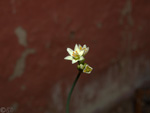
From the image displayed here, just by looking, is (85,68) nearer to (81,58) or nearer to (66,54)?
(81,58)

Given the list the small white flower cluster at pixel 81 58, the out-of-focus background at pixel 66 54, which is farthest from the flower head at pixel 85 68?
the out-of-focus background at pixel 66 54

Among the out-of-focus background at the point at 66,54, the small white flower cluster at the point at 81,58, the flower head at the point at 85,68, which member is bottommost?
the flower head at the point at 85,68

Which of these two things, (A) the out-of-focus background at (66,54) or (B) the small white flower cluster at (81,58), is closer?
(B) the small white flower cluster at (81,58)

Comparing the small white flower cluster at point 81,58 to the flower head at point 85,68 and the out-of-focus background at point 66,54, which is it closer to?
the flower head at point 85,68

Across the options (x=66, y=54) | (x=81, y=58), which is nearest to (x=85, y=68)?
(x=81, y=58)

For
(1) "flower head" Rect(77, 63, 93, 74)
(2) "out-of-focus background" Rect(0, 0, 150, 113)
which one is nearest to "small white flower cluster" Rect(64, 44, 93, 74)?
(1) "flower head" Rect(77, 63, 93, 74)

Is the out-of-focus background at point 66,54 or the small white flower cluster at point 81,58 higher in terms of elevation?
the out-of-focus background at point 66,54

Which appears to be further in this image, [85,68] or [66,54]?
[66,54]

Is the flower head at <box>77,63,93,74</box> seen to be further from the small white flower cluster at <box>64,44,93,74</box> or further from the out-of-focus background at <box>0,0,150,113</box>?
the out-of-focus background at <box>0,0,150,113</box>

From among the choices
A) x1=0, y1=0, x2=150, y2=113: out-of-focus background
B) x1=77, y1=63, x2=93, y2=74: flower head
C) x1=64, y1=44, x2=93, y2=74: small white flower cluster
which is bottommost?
x1=77, y1=63, x2=93, y2=74: flower head

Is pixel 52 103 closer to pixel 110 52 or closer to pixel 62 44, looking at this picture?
pixel 62 44
